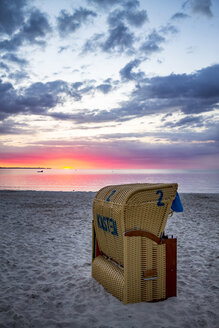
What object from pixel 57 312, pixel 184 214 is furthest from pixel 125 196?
pixel 184 214

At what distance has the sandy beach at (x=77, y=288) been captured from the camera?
4.09m

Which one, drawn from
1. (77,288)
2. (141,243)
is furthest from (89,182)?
(141,243)

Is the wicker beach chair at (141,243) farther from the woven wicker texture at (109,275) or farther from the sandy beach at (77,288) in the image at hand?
the sandy beach at (77,288)

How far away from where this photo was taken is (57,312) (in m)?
4.34

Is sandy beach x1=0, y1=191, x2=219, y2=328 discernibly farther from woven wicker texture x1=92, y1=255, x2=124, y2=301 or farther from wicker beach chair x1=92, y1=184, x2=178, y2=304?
wicker beach chair x1=92, y1=184, x2=178, y2=304

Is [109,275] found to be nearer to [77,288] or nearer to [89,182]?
[77,288]

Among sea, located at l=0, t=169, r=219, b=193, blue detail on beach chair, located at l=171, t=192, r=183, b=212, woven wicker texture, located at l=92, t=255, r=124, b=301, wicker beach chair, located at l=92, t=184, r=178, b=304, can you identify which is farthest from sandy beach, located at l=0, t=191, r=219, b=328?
sea, located at l=0, t=169, r=219, b=193

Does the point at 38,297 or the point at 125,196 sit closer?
the point at 125,196

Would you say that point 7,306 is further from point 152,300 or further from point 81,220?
point 81,220

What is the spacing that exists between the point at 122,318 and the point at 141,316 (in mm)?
309

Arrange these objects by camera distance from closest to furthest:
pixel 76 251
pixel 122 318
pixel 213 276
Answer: pixel 122 318 → pixel 213 276 → pixel 76 251

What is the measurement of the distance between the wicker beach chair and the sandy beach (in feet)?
0.90

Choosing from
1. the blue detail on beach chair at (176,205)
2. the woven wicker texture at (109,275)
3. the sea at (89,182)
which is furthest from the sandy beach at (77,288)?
the sea at (89,182)

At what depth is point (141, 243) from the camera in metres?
4.42
